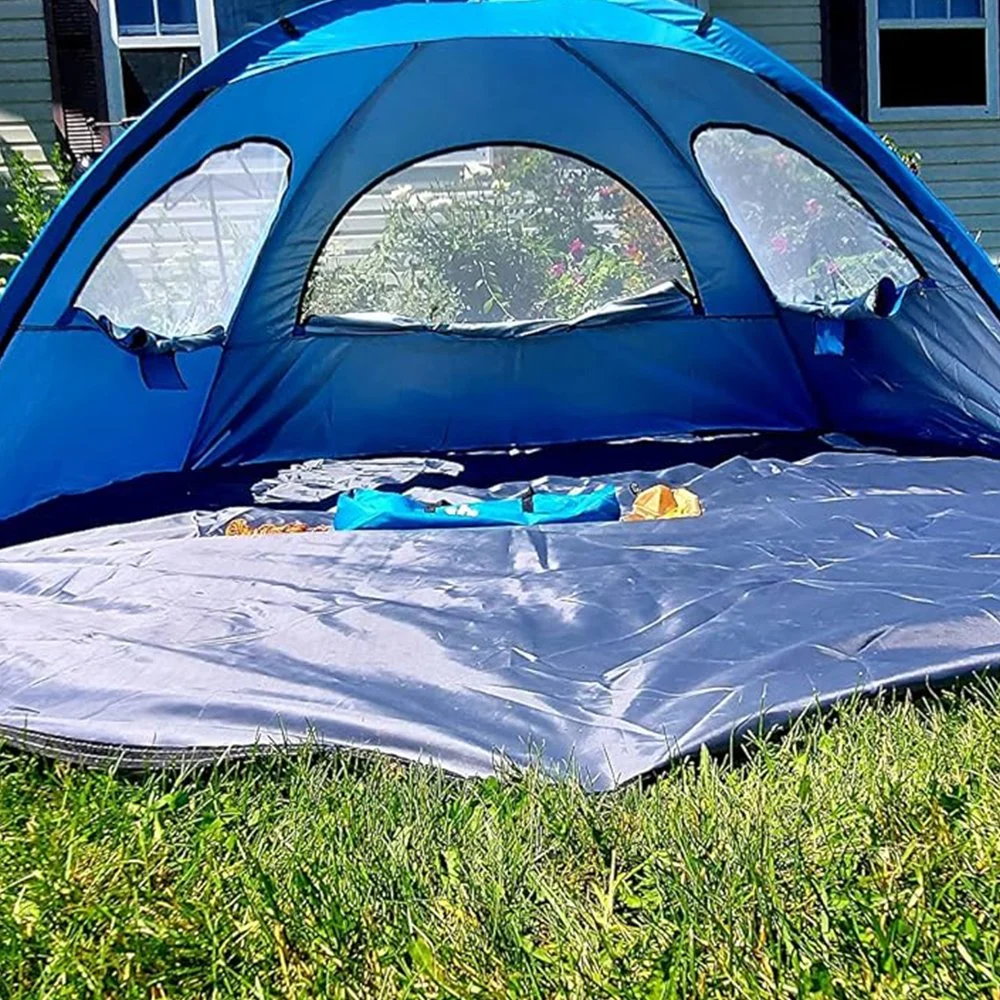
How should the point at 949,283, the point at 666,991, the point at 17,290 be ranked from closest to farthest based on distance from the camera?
the point at 666,991 → the point at 17,290 → the point at 949,283

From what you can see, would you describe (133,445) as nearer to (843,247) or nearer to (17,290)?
(17,290)

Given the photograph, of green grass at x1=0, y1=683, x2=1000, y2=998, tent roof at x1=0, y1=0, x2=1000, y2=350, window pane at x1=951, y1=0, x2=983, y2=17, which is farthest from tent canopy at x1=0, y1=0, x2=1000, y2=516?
window pane at x1=951, y1=0, x2=983, y2=17

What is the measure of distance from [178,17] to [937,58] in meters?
4.45

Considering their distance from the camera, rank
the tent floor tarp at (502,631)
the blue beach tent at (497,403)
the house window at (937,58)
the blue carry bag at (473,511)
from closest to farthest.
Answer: the tent floor tarp at (502,631), the blue beach tent at (497,403), the blue carry bag at (473,511), the house window at (937,58)

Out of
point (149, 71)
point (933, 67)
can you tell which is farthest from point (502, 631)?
point (933, 67)

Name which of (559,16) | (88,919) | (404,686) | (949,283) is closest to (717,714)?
(404,686)

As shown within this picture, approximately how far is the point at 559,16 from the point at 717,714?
2226mm

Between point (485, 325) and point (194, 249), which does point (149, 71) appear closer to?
point (194, 249)

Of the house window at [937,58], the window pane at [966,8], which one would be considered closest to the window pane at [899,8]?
the house window at [937,58]

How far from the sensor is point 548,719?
2.04 meters

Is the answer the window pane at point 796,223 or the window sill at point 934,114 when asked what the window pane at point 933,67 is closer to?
the window sill at point 934,114

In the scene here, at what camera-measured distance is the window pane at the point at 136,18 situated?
671 cm

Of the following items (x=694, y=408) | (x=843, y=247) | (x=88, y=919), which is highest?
(x=843, y=247)

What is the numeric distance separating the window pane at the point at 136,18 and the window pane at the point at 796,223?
352cm
